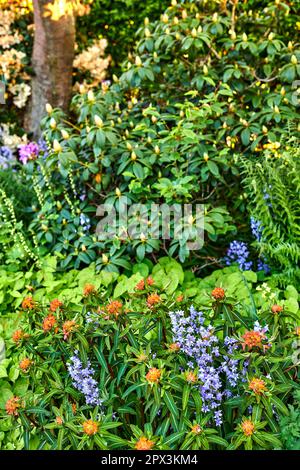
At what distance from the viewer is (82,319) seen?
6.77 feet

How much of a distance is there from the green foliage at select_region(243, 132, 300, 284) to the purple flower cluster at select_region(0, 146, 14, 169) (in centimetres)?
177

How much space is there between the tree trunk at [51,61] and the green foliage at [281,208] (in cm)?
183

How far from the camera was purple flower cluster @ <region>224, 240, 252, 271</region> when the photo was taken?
9.84ft

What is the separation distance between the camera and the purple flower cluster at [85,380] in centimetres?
192

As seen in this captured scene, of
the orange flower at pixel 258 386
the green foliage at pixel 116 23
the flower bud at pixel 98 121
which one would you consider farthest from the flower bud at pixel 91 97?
the orange flower at pixel 258 386

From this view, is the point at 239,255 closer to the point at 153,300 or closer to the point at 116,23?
the point at 153,300

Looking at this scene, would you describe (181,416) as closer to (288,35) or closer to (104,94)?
(104,94)

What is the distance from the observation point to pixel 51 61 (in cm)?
412

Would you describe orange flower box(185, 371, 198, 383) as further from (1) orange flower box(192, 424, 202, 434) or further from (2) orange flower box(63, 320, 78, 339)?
(2) orange flower box(63, 320, 78, 339)

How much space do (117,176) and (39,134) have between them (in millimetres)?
1296

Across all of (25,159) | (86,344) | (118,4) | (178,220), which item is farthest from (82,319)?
(118,4)

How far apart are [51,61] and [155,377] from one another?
118 inches

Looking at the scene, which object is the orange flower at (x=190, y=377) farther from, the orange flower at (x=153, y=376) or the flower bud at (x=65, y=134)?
the flower bud at (x=65, y=134)

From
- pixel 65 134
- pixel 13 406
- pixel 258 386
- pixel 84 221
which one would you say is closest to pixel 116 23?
pixel 65 134
